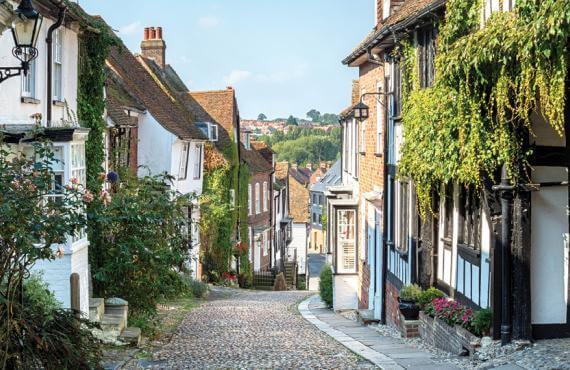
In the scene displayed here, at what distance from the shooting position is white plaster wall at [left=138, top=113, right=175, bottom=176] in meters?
31.6

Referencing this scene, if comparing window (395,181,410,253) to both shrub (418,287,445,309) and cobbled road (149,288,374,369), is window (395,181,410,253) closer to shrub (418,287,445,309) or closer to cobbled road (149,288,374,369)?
shrub (418,287,445,309)

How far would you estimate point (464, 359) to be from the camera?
40.4 feet

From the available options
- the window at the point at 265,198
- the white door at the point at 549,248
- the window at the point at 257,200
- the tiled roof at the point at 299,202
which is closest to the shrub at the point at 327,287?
the white door at the point at 549,248

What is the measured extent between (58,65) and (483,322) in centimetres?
1001

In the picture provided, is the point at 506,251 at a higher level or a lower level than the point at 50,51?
lower

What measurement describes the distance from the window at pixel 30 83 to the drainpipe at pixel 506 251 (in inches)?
341

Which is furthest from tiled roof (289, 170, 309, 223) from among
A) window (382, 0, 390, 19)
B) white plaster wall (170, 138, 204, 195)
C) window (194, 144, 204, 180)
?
window (382, 0, 390, 19)

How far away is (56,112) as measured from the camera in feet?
56.1

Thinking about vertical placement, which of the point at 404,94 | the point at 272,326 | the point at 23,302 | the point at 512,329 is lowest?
the point at 272,326

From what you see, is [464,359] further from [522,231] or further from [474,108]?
[474,108]

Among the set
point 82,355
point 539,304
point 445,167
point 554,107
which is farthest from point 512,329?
point 82,355

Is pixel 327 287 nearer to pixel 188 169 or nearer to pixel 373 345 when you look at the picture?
pixel 188 169

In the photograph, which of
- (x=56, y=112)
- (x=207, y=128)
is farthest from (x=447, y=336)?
(x=207, y=128)

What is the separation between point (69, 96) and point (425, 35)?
7.40m
